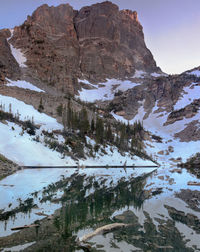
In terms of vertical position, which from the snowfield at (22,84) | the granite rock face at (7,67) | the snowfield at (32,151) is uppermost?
the granite rock face at (7,67)

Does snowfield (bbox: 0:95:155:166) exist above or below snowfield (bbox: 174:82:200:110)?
below

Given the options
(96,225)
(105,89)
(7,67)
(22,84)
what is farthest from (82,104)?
(96,225)

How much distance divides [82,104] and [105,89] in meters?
64.7

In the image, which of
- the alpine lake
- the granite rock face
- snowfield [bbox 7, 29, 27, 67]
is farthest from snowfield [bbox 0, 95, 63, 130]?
snowfield [bbox 7, 29, 27, 67]

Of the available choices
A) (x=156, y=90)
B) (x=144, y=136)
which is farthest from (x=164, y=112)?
(x=144, y=136)

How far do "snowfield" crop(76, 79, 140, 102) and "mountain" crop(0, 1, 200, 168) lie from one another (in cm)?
75

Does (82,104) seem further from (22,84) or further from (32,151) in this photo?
(32,151)

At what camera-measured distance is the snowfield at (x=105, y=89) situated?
148m

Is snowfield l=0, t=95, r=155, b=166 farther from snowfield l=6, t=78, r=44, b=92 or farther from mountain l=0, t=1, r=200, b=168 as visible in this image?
snowfield l=6, t=78, r=44, b=92

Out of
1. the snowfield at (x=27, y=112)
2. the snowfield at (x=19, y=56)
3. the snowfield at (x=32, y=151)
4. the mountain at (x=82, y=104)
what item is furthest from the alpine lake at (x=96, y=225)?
the snowfield at (x=19, y=56)

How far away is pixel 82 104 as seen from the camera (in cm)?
10838

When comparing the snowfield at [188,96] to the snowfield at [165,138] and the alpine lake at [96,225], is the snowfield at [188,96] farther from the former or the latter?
the alpine lake at [96,225]

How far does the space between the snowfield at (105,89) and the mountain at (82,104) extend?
0.75 m

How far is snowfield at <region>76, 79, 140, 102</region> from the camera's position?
487 ft
